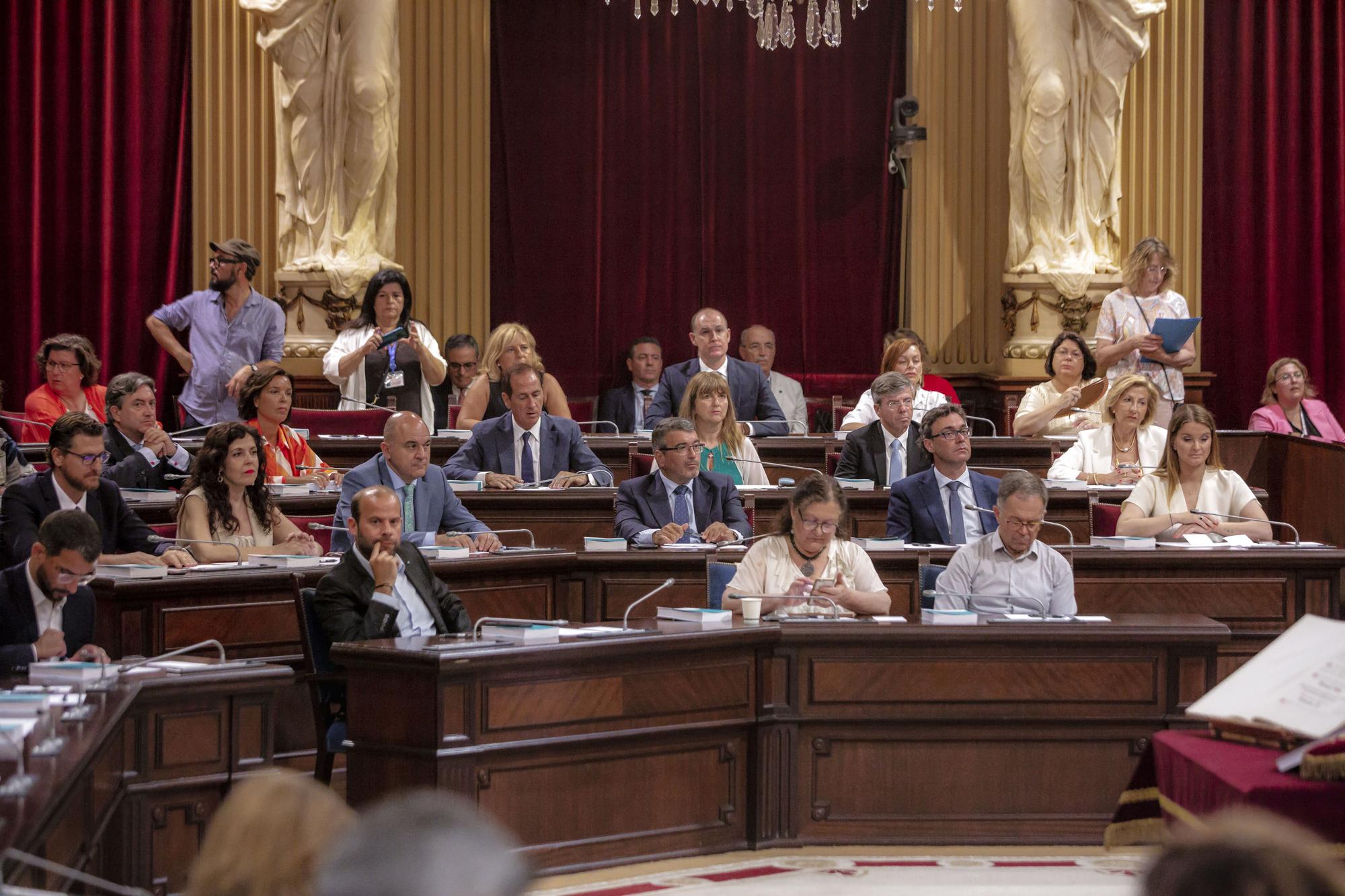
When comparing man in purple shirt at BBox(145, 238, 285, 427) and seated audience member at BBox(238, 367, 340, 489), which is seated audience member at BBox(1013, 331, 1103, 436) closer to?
seated audience member at BBox(238, 367, 340, 489)

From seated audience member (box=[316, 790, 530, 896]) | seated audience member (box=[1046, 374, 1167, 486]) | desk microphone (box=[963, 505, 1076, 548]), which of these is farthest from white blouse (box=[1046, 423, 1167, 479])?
seated audience member (box=[316, 790, 530, 896])

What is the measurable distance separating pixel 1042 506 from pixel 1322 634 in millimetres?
2055

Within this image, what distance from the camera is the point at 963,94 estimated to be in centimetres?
1034

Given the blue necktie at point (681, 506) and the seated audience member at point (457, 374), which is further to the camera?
the seated audience member at point (457, 374)

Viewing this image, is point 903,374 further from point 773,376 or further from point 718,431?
point 718,431

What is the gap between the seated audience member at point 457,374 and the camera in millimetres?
8734

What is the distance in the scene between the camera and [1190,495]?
22.3 ft

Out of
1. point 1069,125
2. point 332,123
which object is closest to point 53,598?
point 332,123

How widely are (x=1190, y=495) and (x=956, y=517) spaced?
38.3 inches

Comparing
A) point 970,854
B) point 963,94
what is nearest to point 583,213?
point 963,94

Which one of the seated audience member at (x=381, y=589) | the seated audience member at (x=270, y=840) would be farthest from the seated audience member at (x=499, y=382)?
the seated audience member at (x=270, y=840)

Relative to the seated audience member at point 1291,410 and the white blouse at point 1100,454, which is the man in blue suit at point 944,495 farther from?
the seated audience member at point 1291,410

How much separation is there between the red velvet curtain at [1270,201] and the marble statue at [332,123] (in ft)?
15.9

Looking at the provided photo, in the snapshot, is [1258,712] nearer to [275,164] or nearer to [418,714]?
[418,714]
